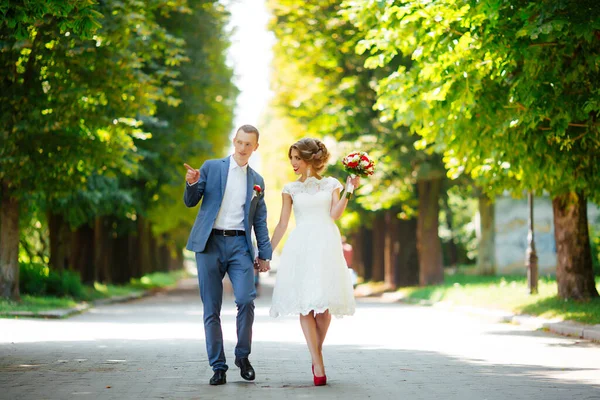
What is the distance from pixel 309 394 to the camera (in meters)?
8.76

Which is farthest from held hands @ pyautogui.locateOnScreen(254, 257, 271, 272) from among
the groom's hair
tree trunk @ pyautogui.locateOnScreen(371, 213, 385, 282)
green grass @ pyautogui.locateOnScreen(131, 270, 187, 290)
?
tree trunk @ pyautogui.locateOnScreen(371, 213, 385, 282)

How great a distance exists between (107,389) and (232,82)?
113ft

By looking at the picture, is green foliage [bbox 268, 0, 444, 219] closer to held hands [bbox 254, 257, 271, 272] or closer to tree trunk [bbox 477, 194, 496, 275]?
tree trunk [bbox 477, 194, 496, 275]

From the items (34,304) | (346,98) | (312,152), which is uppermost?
(346,98)

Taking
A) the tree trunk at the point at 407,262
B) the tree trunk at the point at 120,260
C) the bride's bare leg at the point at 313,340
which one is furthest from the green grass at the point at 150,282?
the bride's bare leg at the point at 313,340

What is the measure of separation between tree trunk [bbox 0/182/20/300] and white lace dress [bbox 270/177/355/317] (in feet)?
48.0

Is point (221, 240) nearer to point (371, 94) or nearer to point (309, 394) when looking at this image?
point (309, 394)

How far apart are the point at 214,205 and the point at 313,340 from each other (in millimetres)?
1473

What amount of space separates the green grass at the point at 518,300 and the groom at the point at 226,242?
28.5ft

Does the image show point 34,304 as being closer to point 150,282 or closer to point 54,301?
point 54,301

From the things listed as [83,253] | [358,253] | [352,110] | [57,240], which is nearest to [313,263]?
[57,240]

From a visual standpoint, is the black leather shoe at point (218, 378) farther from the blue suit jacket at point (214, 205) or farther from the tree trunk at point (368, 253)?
the tree trunk at point (368, 253)

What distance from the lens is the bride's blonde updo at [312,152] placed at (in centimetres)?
966

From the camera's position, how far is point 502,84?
1712 cm
